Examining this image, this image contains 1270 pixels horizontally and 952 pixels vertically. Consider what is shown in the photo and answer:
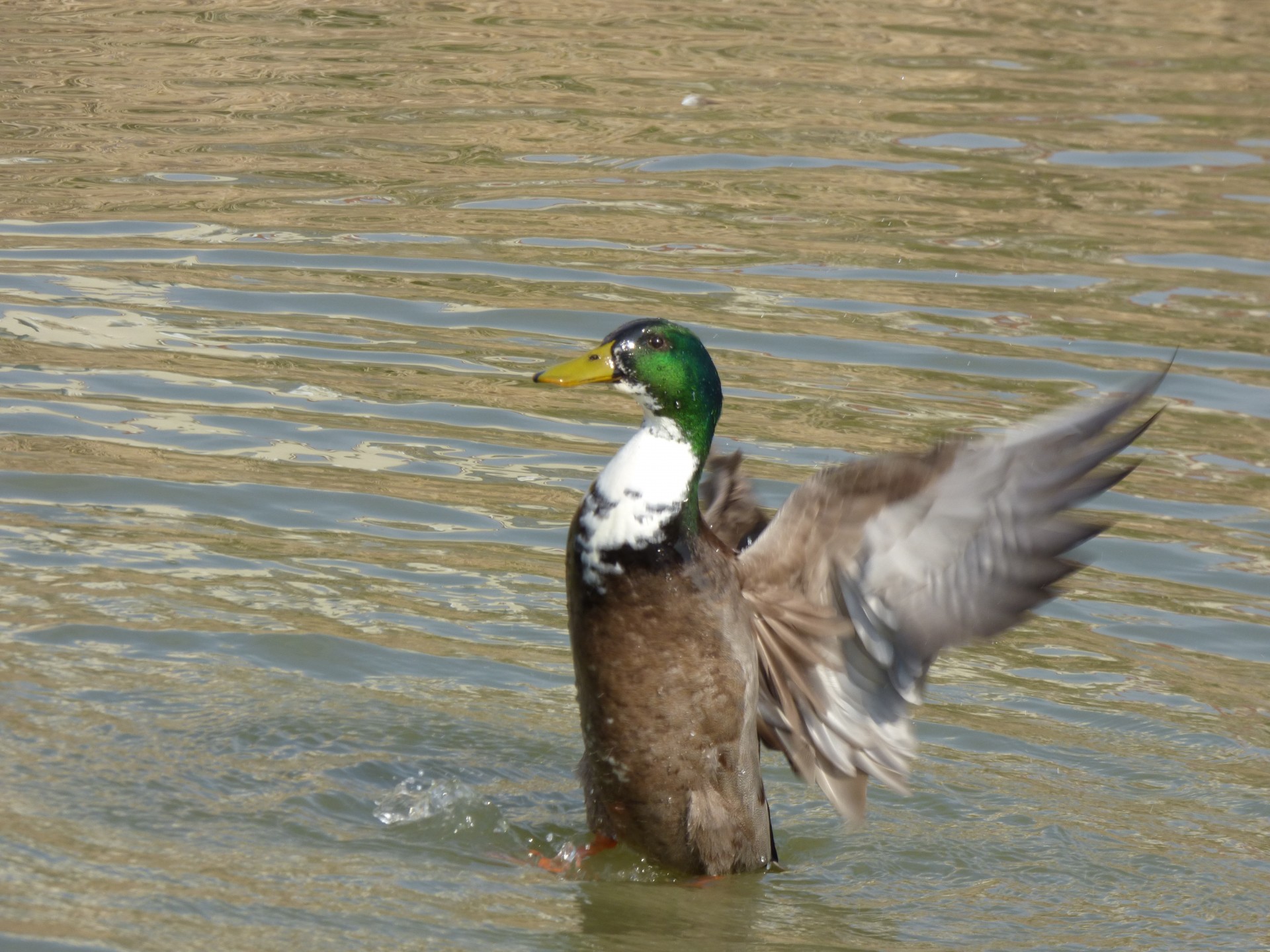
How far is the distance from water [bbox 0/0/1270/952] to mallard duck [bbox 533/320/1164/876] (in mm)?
303

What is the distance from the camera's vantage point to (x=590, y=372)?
16.4ft

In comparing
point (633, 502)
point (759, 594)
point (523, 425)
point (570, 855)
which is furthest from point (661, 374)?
point (523, 425)

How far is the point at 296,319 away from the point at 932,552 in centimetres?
502

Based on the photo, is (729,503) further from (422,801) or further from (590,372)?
(422,801)

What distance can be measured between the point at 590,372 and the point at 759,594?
73 cm

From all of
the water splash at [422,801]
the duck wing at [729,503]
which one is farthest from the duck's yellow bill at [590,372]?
the water splash at [422,801]

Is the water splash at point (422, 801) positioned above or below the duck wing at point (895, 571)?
below

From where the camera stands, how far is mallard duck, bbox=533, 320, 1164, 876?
4.68m

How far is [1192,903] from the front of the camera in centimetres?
511

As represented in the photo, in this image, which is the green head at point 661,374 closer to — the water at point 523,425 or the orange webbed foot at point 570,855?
the orange webbed foot at point 570,855

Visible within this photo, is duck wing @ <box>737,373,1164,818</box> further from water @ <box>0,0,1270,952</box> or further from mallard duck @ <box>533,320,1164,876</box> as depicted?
water @ <box>0,0,1270,952</box>

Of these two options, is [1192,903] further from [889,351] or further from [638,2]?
[638,2]

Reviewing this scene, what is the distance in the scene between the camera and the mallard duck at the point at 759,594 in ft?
15.3

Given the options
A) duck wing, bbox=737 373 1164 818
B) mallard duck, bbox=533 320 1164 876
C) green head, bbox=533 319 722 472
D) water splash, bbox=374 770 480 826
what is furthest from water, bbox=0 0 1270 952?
green head, bbox=533 319 722 472
